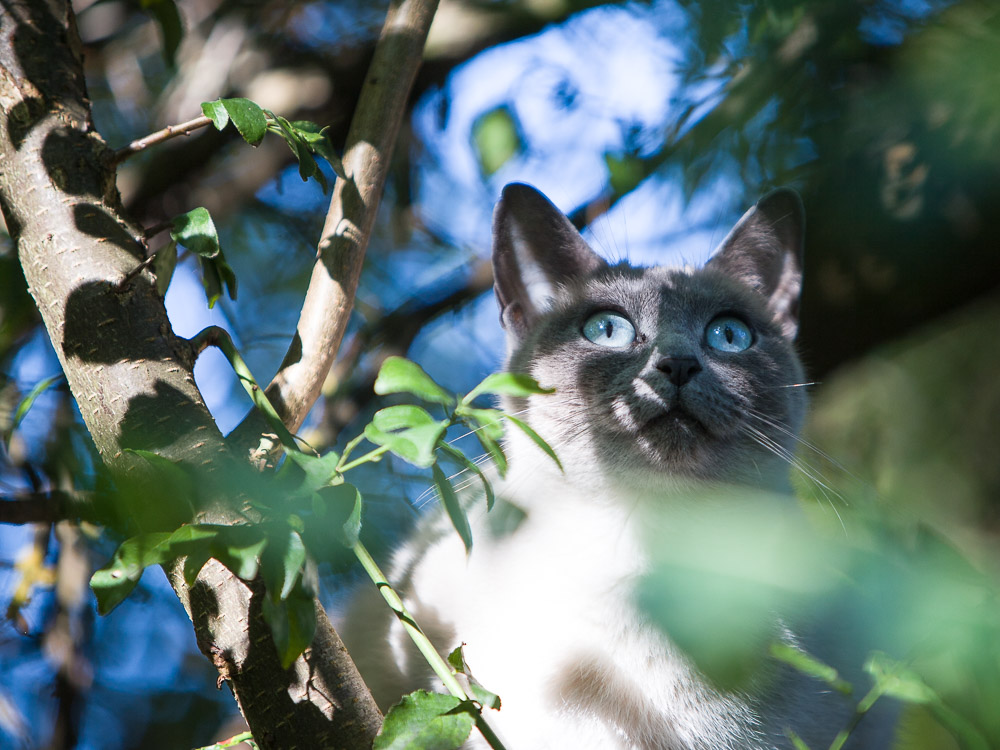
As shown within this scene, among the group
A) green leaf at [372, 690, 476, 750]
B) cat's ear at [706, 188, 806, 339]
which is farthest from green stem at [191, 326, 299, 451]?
cat's ear at [706, 188, 806, 339]

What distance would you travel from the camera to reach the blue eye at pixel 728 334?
164 cm

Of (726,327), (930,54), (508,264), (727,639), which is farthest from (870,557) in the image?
(930,54)

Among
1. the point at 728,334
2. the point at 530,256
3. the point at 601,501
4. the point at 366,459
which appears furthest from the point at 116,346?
the point at 728,334

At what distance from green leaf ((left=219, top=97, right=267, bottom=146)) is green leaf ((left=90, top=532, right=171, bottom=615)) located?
0.50 m

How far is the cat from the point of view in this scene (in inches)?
50.3

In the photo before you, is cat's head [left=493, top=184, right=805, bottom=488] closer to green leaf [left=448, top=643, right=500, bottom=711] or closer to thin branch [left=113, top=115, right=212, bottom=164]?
green leaf [left=448, top=643, right=500, bottom=711]

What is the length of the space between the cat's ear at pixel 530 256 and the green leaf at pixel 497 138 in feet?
1.07

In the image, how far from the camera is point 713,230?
2.28 metres

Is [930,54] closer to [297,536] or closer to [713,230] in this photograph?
[713,230]

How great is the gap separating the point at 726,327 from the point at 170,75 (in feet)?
5.77

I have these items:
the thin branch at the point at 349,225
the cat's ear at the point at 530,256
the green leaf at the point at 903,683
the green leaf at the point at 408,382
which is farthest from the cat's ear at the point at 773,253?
the green leaf at the point at 408,382

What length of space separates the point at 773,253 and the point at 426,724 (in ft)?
4.77

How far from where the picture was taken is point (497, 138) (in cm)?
204

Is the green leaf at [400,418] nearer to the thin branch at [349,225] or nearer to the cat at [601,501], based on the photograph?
the thin branch at [349,225]
